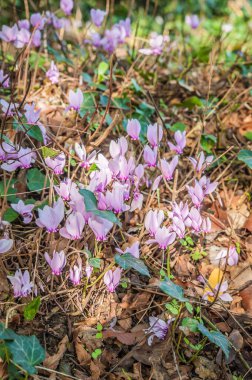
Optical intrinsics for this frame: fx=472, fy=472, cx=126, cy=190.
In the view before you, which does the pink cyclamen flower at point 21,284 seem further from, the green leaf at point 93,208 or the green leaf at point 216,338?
the green leaf at point 216,338

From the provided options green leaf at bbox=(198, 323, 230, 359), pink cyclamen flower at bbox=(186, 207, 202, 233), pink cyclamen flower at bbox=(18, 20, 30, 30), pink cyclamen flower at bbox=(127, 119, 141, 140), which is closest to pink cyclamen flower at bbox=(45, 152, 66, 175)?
pink cyclamen flower at bbox=(127, 119, 141, 140)

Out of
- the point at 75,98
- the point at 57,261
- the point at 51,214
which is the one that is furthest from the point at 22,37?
the point at 57,261

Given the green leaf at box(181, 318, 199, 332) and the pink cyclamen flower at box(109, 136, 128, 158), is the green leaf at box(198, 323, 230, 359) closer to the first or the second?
the green leaf at box(181, 318, 199, 332)

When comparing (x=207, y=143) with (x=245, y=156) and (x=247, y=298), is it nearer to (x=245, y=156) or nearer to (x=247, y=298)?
(x=245, y=156)

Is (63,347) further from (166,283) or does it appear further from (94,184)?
(94,184)

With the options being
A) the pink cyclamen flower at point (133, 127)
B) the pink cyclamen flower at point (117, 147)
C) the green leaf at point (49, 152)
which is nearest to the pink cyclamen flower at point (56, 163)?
the green leaf at point (49, 152)
